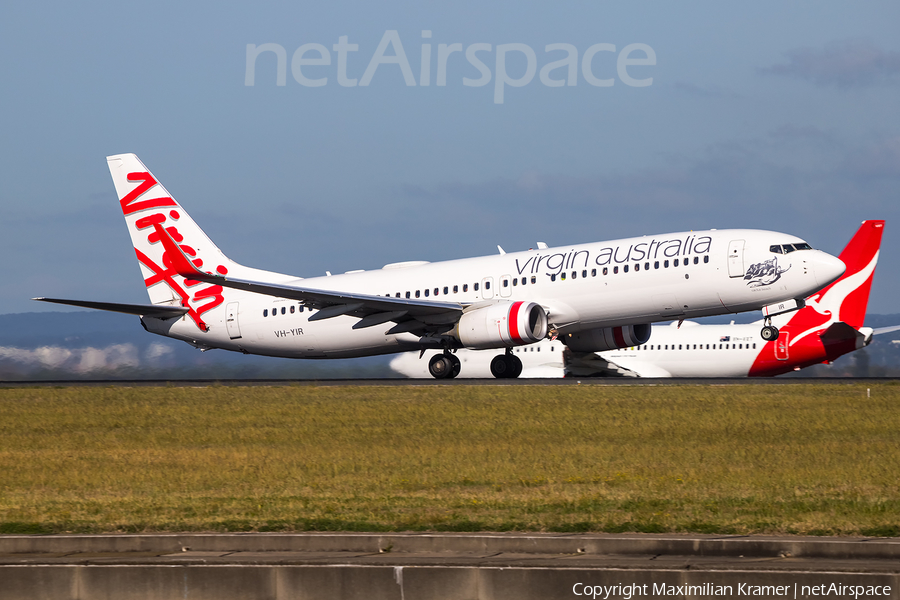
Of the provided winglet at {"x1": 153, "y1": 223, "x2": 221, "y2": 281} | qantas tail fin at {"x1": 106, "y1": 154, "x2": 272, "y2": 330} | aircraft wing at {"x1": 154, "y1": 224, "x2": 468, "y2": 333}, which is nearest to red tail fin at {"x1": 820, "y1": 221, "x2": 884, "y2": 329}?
aircraft wing at {"x1": 154, "y1": 224, "x2": 468, "y2": 333}

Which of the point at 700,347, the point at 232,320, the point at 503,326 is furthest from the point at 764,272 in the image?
the point at 700,347

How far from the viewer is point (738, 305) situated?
1277 inches

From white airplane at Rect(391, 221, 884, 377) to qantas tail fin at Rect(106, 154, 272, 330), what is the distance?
51.7 feet

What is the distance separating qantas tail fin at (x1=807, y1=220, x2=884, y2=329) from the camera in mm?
45250

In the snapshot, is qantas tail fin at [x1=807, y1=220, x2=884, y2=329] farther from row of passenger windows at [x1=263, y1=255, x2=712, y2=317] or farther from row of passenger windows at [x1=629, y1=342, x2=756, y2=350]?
row of passenger windows at [x1=263, y1=255, x2=712, y2=317]

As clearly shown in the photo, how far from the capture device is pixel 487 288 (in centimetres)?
3559

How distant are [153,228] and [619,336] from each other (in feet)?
60.4

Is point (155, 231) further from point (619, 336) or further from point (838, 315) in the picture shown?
point (838, 315)

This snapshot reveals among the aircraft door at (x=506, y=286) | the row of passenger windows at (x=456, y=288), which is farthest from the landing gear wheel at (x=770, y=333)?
the aircraft door at (x=506, y=286)

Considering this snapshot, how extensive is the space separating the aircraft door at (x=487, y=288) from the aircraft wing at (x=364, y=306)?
82cm

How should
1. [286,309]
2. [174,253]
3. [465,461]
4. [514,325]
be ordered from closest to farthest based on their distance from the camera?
[465,461] < [514,325] < [286,309] < [174,253]

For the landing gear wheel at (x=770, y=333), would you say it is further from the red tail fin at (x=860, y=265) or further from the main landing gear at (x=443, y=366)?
the red tail fin at (x=860, y=265)

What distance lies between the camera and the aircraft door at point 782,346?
48656 mm

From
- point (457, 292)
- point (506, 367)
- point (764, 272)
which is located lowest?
point (506, 367)
